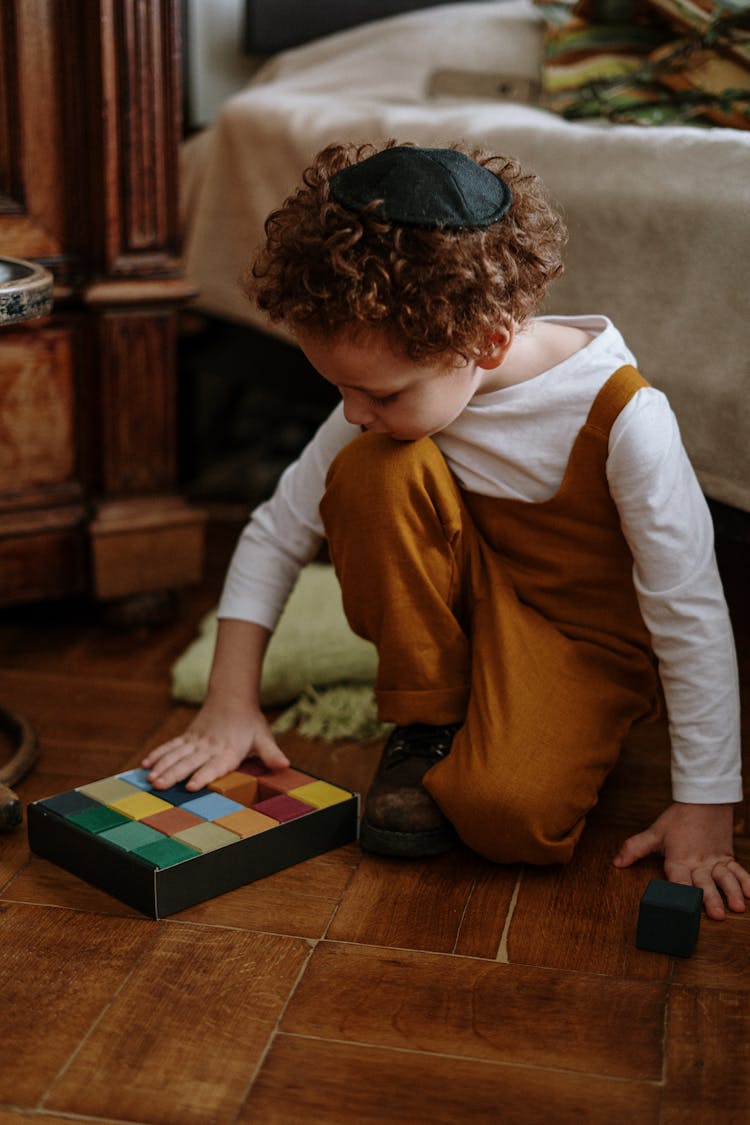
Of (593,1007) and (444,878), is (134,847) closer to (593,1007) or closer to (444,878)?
(444,878)

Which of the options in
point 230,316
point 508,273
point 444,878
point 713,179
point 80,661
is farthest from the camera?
point 230,316

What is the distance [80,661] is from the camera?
4.90ft

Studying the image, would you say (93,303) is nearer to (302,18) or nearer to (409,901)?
(409,901)

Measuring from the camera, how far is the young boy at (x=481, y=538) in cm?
90

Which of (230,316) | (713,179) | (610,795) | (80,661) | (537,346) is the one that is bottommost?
(80,661)

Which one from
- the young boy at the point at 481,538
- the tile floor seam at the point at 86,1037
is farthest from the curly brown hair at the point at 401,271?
the tile floor seam at the point at 86,1037

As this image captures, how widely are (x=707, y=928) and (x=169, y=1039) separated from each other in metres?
0.41

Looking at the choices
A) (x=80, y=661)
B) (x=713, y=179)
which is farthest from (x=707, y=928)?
(x=80, y=661)

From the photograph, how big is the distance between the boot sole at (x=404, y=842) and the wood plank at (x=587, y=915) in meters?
0.07

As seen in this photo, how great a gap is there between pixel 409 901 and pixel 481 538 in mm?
318

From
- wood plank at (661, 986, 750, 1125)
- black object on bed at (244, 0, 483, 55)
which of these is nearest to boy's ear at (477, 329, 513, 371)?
wood plank at (661, 986, 750, 1125)

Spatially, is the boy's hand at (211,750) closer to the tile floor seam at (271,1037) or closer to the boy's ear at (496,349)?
the tile floor seam at (271,1037)

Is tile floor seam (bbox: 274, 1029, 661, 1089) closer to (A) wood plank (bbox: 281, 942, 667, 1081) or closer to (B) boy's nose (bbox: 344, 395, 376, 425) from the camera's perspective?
(A) wood plank (bbox: 281, 942, 667, 1081)

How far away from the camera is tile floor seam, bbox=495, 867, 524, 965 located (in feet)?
3.01
